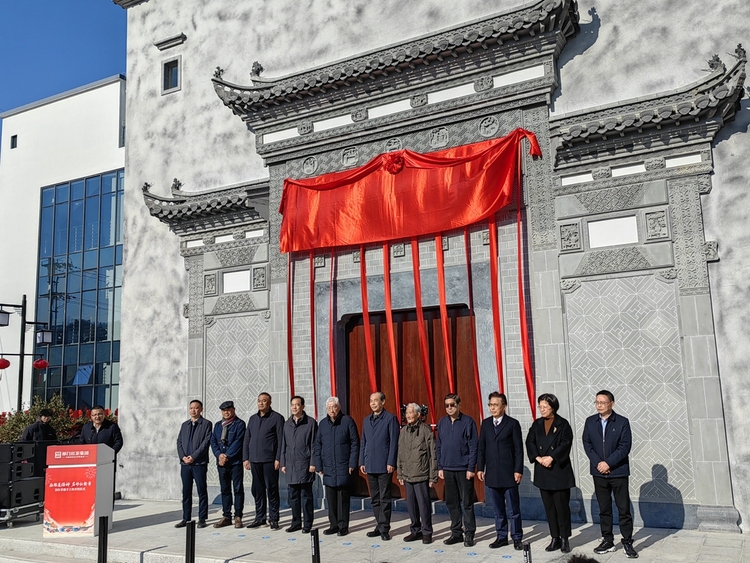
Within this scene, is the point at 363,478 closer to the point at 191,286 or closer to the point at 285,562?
the point at 285,562

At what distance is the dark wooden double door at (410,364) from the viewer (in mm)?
9516

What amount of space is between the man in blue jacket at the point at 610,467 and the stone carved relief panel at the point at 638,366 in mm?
1339

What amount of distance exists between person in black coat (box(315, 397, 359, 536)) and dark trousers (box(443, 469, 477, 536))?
1174mm

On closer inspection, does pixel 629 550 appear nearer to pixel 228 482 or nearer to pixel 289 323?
pixel 228 482

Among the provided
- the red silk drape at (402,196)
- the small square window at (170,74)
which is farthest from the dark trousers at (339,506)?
the small square window at (170,74)

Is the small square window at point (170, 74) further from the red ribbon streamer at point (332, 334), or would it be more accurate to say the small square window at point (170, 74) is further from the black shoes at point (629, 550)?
the black shoes at point (629, 550)

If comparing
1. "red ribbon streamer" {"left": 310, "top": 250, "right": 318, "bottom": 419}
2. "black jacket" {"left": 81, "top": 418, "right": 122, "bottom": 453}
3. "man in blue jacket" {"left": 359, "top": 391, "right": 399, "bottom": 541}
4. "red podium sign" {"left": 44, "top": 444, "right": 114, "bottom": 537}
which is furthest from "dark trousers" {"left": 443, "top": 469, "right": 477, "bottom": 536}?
"black jacket" {"left": 81, "top": 418, "right": 122, "bottom": 453}

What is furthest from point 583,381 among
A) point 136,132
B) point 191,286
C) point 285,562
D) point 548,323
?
point 136,132

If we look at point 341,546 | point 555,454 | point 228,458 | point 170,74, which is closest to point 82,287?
point 170,74

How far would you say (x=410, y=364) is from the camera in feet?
32.4

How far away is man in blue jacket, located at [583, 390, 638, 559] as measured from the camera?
6.79 metres

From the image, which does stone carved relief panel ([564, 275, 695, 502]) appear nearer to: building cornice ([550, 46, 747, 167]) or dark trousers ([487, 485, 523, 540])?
dark trousers ([487, 485, 523, 540])

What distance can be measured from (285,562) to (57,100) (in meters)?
24.3

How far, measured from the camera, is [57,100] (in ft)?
86.4
